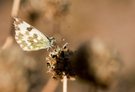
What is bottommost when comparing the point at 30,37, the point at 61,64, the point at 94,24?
the point at 61,64

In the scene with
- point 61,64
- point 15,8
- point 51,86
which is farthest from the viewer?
point 15,8

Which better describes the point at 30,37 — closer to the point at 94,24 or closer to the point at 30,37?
the point at 30,37

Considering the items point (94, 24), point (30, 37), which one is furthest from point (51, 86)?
point (94, 24)

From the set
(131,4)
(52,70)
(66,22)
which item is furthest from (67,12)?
(52,70)

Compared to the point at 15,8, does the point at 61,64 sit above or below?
below

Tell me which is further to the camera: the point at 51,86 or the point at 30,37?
the point at 51,86

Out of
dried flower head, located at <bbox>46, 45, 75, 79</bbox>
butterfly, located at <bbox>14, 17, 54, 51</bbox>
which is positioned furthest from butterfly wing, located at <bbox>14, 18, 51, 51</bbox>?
dried flower head, located at <bbox>46, 45, 75, 79</bbox>

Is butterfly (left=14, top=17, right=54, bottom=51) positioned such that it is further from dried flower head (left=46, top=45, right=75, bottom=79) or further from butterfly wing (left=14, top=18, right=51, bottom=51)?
dried flower head (left=46, top=45, right=75, bottom=79)
